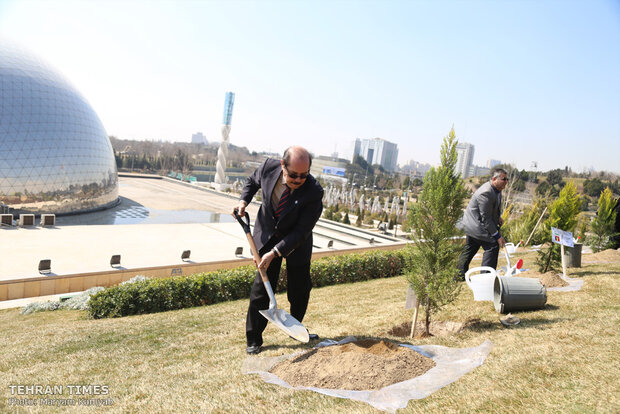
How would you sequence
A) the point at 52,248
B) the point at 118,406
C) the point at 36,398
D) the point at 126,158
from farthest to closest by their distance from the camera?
the point at 126,158 → the point at 52,248 → the point at 36,398 → the point at 118,406

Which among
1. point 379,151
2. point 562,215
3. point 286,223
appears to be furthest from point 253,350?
point 379,151

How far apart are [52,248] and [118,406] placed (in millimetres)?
13643

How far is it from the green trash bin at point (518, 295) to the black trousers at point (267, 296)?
253 centimetres

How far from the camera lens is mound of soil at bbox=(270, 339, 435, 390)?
2713 millimetres

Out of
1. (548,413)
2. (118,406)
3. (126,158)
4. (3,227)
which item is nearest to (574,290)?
(548,413)

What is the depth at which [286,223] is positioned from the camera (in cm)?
339

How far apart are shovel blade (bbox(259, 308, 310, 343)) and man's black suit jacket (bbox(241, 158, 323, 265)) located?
1.55 ft

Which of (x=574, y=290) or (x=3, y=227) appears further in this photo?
(x=3, y=227)

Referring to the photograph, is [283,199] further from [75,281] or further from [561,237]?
[75,281]

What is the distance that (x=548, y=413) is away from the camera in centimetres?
232

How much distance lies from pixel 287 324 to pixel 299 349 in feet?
1.13

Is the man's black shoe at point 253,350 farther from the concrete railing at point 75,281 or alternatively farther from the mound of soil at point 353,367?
the concrete railing at point 75,281

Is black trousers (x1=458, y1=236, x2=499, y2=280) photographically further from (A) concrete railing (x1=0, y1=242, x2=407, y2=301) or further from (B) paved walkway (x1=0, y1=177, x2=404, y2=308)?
(B) paved walkway (x1=0, y1=177, x2=404, y2=308)

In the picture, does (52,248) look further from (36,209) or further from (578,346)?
(578,346)
